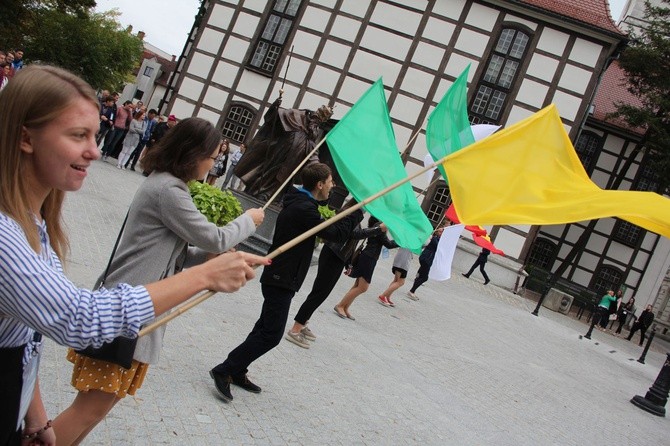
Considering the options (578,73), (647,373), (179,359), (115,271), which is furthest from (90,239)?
(578,73)

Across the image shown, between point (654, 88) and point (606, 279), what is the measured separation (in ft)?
29.9

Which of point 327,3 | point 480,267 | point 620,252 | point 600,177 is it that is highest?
point 327,3

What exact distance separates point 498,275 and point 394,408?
1919cm

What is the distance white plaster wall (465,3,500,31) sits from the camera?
2466 cm

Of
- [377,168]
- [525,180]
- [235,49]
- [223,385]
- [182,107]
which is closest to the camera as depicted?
[525,180]

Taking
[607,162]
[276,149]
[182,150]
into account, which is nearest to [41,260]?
[182,150]

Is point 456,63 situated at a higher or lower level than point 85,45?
higher

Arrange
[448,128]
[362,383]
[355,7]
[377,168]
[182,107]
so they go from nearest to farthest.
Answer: [377,168]
[362,383]
[448,128]
[355,7]
[182,107]

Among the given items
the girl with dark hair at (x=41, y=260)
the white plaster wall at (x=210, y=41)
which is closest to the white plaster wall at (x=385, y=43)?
the white plaster wall at (x=210, y=41)

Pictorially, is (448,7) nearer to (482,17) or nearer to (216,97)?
(482,17)

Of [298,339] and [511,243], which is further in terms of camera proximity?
[511,243]

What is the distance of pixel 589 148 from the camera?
29828 mm

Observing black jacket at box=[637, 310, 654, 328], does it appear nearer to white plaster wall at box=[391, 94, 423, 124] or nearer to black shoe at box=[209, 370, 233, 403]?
white plaster wall at box=[391, 94, 423, 124]

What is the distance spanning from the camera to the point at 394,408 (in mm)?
6160
